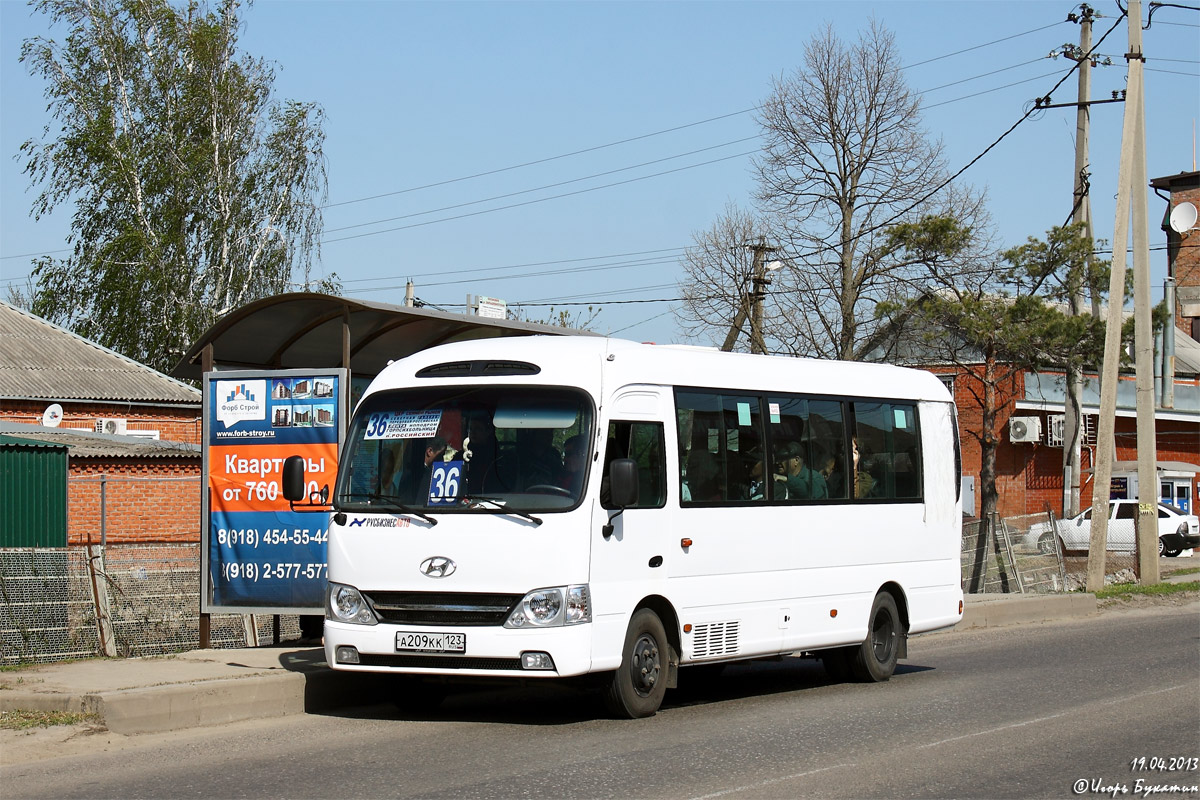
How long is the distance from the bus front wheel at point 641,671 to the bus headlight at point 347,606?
1.79 metres

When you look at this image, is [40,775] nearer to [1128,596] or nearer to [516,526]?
[516,526]

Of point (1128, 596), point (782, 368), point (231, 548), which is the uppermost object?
point (782, 368)

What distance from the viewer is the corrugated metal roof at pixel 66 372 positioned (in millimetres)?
36469

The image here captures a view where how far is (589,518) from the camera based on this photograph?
973 centimetres

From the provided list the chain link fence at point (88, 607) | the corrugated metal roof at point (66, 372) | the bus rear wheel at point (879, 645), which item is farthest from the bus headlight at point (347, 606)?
the corrugated metal roof at point (66, 372)

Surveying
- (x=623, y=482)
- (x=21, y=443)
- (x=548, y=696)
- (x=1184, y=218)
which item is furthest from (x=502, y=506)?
(x=1184, y=218)

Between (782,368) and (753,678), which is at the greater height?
(782,368)

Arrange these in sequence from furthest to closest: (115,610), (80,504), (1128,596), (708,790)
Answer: (80,504), (1128,596), (115,610), (708,790)

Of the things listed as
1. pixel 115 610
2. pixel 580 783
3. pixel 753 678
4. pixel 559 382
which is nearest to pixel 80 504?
pixel 115 610

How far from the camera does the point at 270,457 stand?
12.7 metres

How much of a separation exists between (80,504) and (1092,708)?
936 inches

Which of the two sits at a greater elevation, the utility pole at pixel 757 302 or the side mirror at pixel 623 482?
the utility pole at pixel 757 302

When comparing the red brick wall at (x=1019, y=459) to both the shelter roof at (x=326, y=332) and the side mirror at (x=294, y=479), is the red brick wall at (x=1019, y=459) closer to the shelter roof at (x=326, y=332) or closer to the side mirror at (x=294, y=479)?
the shelter roof at (x=326, y=332)
